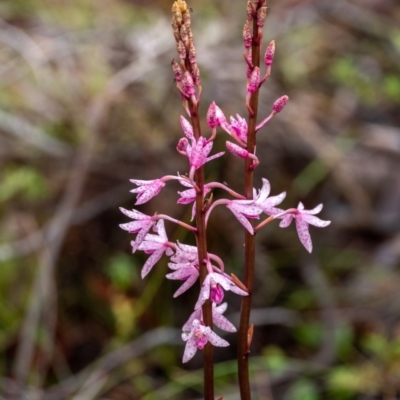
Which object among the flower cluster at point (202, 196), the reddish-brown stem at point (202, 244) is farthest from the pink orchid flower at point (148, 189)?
the reddish-brown stem at point (202, 244)

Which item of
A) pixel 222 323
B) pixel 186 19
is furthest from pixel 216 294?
pixel 186 19

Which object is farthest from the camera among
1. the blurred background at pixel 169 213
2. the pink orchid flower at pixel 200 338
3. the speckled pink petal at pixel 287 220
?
the blurred background at pixel 169 213

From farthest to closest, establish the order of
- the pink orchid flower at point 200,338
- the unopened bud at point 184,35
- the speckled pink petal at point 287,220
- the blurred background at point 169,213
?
the blurred background at point 169,213 → the speckled pink petal at point 287,220 → the pink orchid flower at point 200,338 → the unopened bud at point 184,35

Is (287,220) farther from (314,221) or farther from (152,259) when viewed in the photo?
(152,259)

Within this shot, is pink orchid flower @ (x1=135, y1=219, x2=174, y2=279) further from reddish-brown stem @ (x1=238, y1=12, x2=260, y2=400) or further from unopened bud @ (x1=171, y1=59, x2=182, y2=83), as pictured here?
unopened bud @ (x1=171, y1=59, x2=182, y2=83)

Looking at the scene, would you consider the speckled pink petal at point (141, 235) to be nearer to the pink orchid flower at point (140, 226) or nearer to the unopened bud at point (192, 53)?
the pink orchid flower at point (140, 226)
